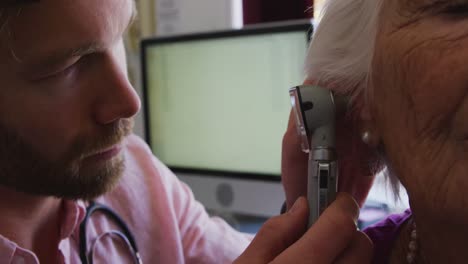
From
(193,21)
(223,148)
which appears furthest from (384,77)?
(193,21)

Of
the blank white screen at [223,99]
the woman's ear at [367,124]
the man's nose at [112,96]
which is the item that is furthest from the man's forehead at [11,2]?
the blank white screen at [223,99]

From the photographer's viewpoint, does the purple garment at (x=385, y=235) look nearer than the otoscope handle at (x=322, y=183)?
No

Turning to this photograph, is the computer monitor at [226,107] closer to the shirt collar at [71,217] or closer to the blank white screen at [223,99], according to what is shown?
the blank white screen at [223,99]

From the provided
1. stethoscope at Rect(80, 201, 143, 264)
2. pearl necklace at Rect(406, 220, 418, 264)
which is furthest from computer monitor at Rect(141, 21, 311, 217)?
pearl necklace at Rect(406, 220, 418, 264)

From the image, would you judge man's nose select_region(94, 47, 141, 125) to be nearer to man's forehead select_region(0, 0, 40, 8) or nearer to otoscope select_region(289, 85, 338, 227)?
man's forehead select_region(0, 0, 40, 8)

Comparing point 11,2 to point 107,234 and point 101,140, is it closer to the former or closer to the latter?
point 101,140

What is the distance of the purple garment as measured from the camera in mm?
782

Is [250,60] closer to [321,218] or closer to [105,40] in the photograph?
[105,40]

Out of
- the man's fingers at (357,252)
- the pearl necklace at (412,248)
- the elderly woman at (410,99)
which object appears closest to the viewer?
the elderly woman at (410,99)

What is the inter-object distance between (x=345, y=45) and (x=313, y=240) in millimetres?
286

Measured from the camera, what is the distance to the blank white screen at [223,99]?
136cm

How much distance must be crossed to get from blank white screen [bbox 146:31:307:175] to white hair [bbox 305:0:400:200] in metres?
0.55

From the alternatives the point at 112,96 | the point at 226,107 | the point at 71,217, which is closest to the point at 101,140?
the point at 112,96

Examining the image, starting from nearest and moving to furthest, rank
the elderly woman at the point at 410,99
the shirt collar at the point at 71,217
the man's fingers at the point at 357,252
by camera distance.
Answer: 1. the elderly woman at the point at 410,99
2. the man's fingers at the point at 357,252
3. the shirt collar at the point at 71,217
